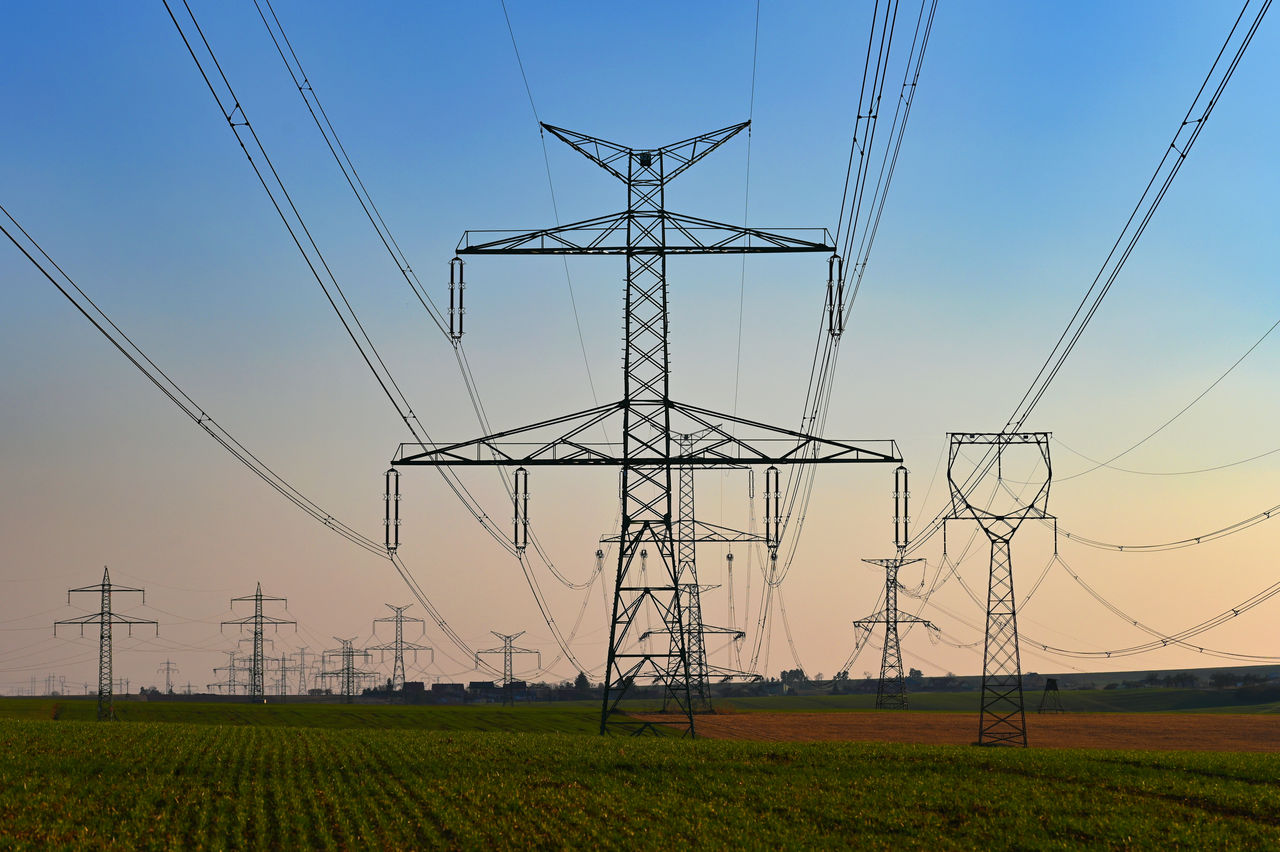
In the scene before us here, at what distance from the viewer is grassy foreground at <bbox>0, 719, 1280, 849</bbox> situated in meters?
28.8

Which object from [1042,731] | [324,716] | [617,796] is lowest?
[324,716]

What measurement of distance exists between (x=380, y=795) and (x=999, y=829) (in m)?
17.1

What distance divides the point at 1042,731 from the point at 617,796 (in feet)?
247

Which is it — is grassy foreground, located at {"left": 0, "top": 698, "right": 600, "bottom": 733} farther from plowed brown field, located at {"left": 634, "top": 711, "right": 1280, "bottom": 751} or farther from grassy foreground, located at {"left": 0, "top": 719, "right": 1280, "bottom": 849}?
grassy foreground, located at {"left": 0, "top": 719, "right": 1280, "bottom": 849}

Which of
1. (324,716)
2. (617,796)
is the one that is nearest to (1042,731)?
(324,716)

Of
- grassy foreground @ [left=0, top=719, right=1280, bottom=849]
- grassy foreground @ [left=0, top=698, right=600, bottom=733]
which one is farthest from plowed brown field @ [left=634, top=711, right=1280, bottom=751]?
grassy foreground @ [left=0, top=719, right=1280, bottom=849]

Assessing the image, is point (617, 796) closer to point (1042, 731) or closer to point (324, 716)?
point (1042, 731)

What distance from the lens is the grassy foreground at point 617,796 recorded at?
2884 centimetres

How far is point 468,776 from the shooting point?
39562 mm

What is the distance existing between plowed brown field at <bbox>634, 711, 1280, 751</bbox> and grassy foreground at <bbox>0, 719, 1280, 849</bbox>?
29.8m

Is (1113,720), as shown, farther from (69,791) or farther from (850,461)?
(69,791)

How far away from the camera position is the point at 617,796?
3525 cm

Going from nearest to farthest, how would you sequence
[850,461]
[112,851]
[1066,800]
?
[112,851] → [1066,800] → [850,461]

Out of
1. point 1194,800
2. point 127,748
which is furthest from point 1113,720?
point 127,748
